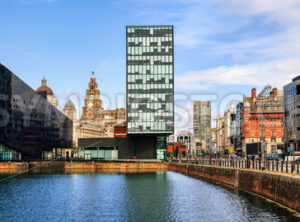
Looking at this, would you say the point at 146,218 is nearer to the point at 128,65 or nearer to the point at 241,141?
the point at 128,65

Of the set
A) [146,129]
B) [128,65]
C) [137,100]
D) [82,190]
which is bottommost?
[82,190]

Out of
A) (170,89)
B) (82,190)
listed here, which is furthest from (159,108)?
(82,190)

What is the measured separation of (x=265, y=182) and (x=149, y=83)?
94.1 metres

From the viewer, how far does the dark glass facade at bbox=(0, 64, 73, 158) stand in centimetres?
12106

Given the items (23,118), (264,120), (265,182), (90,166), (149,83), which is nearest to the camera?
(265,182)

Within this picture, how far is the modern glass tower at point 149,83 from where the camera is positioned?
13575 cm

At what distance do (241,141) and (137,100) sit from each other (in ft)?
267

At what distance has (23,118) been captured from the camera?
447ft

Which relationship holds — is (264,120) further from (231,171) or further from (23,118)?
(231,171)

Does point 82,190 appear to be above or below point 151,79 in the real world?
below

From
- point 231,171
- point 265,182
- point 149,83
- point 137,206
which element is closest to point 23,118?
point 149,83

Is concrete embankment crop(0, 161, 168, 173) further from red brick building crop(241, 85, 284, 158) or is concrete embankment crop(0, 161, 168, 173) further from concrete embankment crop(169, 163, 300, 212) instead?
red brick building crop(241, 85, 284, 158)

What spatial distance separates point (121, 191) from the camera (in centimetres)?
6025

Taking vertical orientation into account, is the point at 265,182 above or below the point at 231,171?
above
